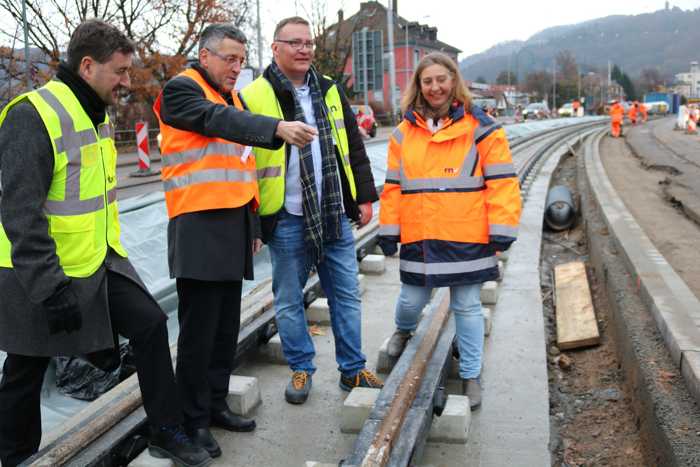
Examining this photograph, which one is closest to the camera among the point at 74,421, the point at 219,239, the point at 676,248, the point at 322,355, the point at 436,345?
the point at 219,239

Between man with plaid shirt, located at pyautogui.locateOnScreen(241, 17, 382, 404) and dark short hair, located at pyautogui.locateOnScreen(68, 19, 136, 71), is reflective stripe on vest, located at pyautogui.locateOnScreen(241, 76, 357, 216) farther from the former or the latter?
dark short hair, located at pyautogui.locateOnScreen(68, 19, 136, 71)

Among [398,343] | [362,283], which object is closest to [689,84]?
[362,283]

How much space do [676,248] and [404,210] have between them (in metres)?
5.45

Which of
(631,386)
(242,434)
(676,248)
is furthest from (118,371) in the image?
(676,248)

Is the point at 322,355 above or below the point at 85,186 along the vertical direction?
below

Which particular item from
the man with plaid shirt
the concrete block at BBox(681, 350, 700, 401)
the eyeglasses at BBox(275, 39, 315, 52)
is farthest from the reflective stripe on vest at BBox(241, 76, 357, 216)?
the concrete block at BBox(681, 350, 700, 401)

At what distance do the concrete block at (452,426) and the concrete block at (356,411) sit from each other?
34 centimetres

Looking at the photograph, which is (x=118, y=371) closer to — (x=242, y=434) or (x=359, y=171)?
(x=242, y=434)

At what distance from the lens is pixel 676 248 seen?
27.6 feet

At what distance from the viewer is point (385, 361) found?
4.59m

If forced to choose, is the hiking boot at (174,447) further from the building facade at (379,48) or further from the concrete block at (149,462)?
the building facade at (379,48)

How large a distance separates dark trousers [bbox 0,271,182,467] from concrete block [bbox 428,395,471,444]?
133cm

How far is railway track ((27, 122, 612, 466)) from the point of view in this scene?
3135 millimetres

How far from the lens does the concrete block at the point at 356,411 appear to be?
12.3 feet
